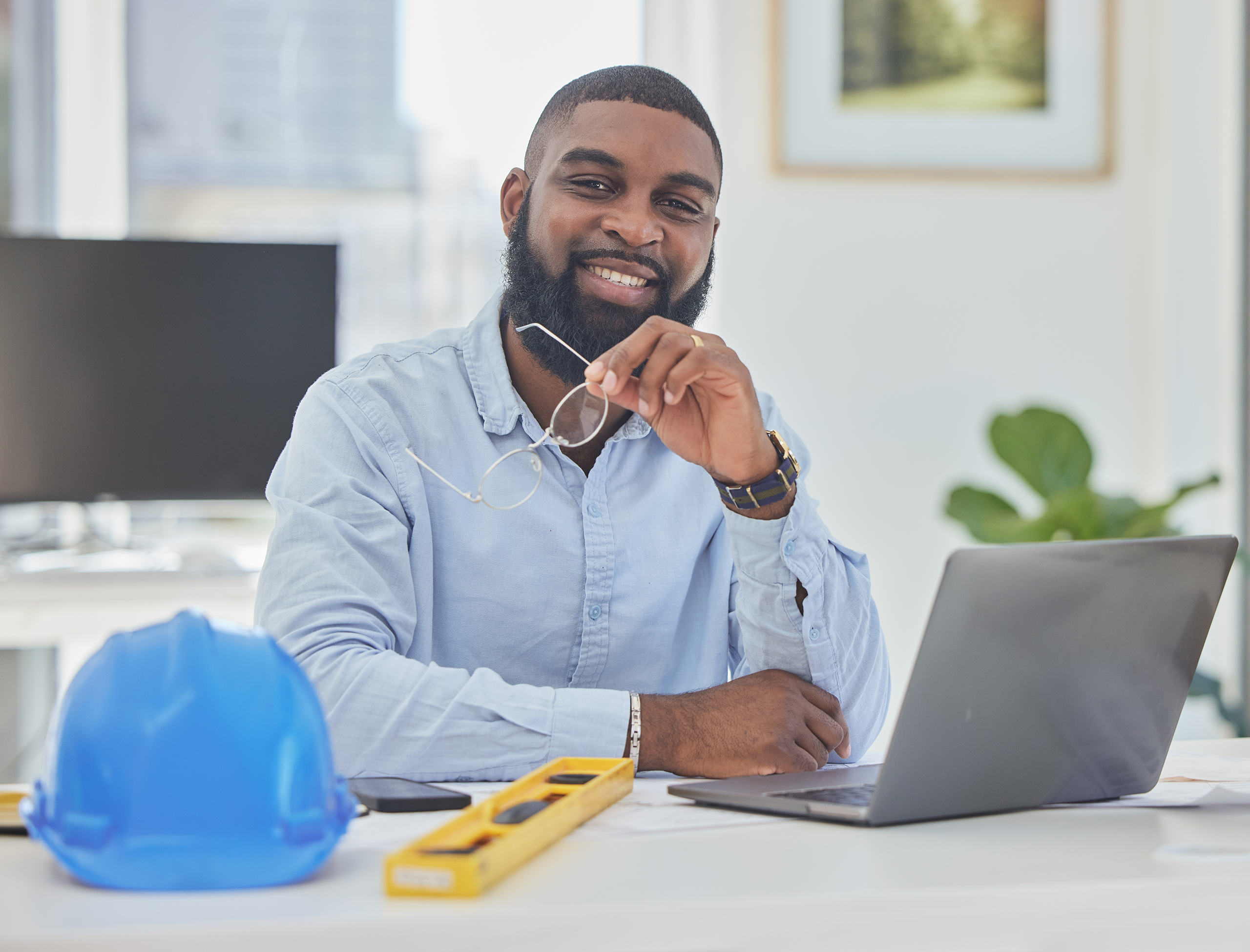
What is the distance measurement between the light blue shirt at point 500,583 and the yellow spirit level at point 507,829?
0.70 ft

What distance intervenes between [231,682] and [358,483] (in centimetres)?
65

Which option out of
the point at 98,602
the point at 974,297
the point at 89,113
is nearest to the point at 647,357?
the point at 98,602

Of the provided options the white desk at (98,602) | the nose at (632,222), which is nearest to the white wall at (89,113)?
the white desk at (98,602)

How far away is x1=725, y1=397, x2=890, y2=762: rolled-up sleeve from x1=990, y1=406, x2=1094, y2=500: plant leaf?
128 cm

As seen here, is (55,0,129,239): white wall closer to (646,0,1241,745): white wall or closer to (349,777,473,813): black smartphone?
(646,0,1241,745): white wall

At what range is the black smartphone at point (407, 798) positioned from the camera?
0.84 m

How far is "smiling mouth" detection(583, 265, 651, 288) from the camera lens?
4.99 ft

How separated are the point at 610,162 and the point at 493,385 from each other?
30cm

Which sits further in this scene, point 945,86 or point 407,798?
point 945,86

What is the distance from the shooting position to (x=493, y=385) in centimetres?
144

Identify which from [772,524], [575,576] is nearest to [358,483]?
[575,576]

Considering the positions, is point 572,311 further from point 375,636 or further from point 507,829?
point 507,829

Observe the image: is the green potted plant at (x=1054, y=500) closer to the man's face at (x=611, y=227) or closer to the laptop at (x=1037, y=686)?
the man's face at (x=611, y=227)

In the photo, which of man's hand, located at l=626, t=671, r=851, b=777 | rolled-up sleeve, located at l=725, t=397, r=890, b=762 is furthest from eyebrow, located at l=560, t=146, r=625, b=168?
man's hand, located at l=626, t=671, r=851, b=777
